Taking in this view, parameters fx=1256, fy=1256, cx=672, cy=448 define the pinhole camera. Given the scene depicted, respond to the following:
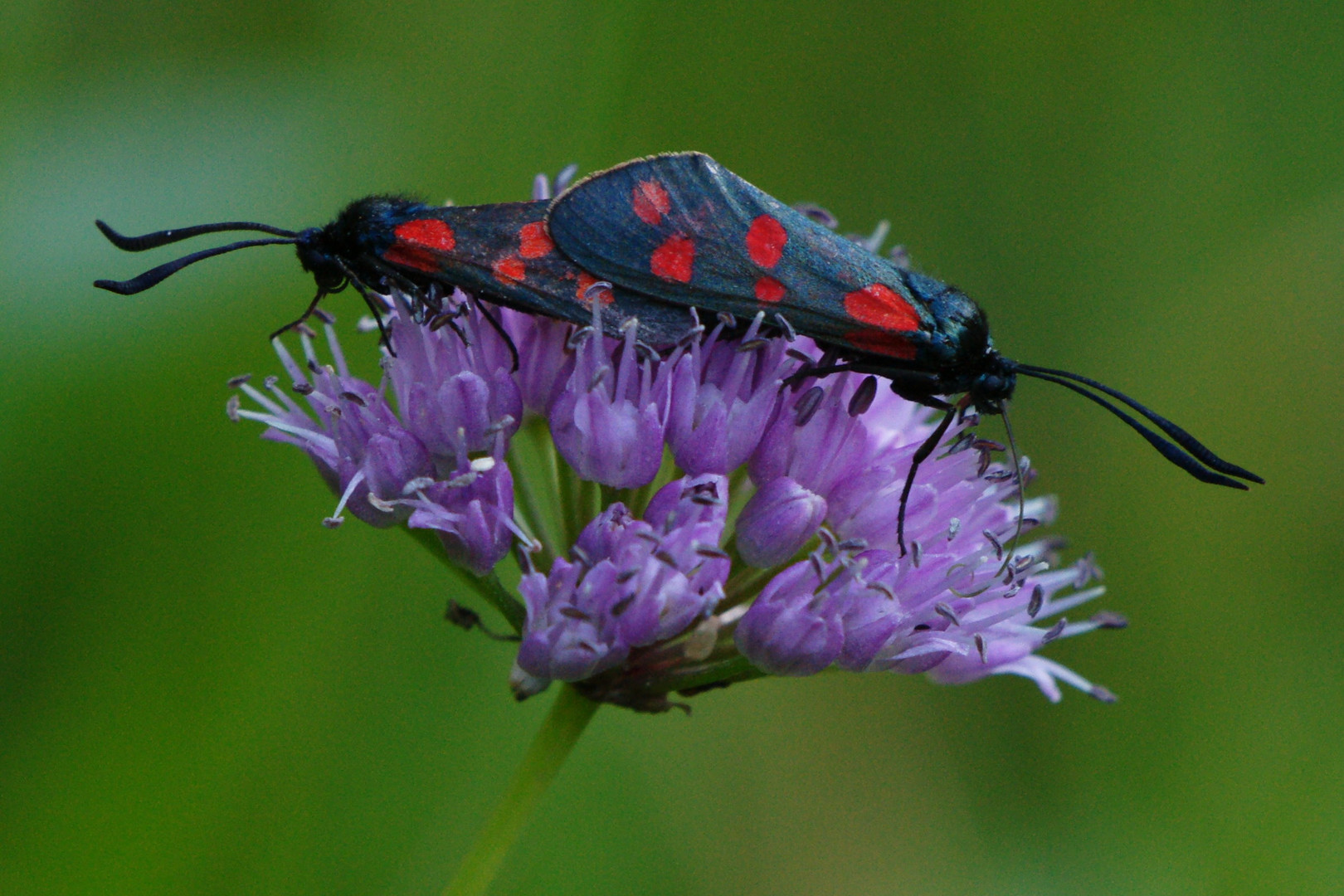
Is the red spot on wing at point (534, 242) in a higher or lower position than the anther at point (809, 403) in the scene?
higher

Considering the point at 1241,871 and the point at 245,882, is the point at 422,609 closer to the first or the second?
the point at 245,882

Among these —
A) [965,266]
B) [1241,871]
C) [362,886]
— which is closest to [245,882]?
[362,886]

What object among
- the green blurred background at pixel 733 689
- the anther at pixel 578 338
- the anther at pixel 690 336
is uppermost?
the anther at pixel 690 336

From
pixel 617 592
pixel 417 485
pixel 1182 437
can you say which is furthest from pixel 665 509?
pixel 1182 437

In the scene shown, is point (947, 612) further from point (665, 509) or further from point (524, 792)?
point (524, 792)

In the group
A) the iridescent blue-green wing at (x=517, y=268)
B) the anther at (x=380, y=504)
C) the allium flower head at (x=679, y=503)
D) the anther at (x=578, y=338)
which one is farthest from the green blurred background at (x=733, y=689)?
the anther at (x=578, y=338)

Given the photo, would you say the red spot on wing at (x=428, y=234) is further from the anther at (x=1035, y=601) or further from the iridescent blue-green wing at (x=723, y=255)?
the anther at (x=1035, y=601)

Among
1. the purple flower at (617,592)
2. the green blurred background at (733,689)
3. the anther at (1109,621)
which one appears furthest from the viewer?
the green blurred background at (733,689)
